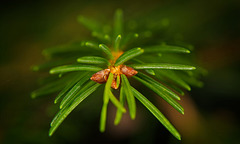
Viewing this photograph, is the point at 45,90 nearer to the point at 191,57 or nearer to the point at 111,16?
the point at 191,57

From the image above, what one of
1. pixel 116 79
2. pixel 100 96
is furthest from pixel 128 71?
pixel 100 96

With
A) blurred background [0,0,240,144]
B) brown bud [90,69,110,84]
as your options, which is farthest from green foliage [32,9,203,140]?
blurred background [0,0,240,144]

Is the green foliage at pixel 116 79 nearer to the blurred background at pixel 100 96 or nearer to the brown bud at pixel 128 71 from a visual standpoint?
the brown bud at pixel 128 71

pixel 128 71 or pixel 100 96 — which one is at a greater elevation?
pixel 100 96

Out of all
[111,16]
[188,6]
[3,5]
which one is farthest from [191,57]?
[3,5]

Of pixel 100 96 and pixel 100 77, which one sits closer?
pixel 100 77

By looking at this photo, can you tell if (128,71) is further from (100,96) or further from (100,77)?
(100,96)

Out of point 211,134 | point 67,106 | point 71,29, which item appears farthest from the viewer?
point 71,29

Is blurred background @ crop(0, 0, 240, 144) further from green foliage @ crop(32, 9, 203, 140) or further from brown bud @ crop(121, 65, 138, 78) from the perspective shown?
brown bud @ crop(121, 65, 138, 78)
